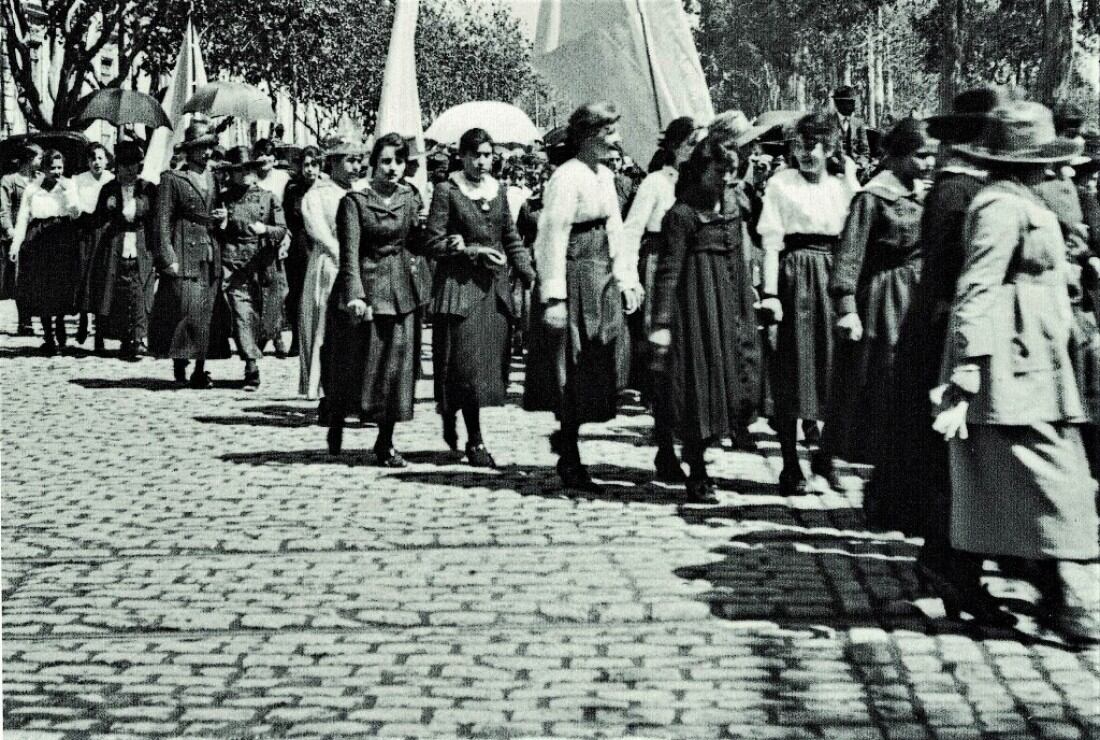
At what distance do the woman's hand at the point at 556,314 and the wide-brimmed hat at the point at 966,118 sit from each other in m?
2.53

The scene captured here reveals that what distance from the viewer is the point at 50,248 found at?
1980cm

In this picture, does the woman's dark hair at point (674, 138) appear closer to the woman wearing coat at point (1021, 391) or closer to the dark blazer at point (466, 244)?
the dark blazer at point (466, 244)

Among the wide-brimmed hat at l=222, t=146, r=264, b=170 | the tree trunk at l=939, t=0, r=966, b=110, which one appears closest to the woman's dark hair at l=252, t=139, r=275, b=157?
the wide-brimmed hat at l=222, t=146, r=264, b=170

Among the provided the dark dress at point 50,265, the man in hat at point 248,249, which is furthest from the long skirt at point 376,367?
the dark dress at point 50,265

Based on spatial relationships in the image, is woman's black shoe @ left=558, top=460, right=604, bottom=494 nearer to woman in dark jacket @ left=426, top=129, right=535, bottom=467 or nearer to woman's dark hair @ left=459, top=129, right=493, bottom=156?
woman in dark jacket @ left=426, top=129, right=535, bottom=467

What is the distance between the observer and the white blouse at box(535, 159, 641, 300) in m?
9.90

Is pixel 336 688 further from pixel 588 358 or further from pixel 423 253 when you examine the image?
pixel 423 253

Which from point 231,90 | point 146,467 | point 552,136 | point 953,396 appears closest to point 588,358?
point 146,467

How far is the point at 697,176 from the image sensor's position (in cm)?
942

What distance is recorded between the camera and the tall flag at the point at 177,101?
20.6 m

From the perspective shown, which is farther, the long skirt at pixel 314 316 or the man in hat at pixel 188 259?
the man in hat at pixel 188 259

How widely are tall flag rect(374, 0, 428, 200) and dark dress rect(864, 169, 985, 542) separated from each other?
264 inches

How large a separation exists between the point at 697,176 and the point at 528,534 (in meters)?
1.98

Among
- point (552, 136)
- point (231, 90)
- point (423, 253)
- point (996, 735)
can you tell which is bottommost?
point (996, 735)
